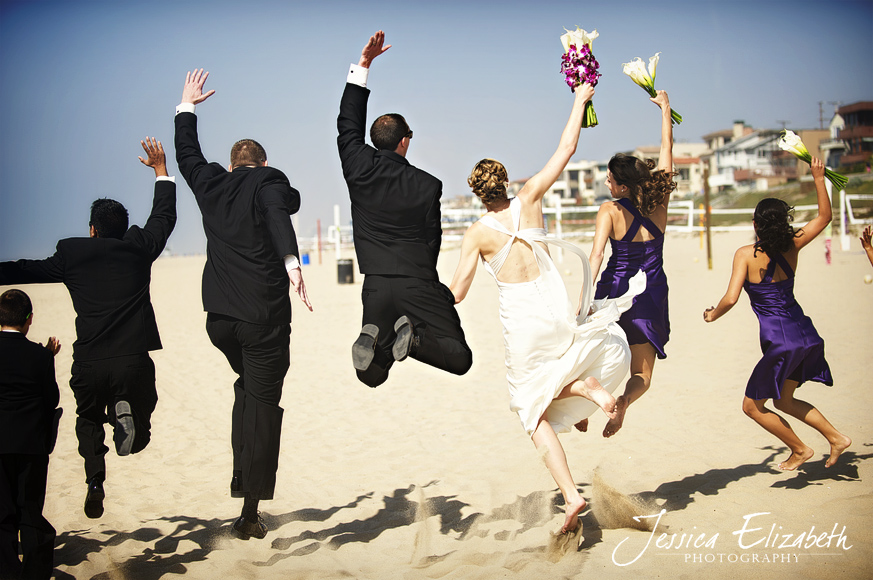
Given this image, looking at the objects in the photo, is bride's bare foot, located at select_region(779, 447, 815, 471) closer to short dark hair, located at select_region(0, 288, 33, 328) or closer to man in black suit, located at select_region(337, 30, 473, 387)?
man in black suit, located at select_region(337, 30, 473, 387)

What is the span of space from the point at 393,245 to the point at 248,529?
197 centimetres

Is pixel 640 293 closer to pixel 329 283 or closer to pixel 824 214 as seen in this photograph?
pixel 824 214

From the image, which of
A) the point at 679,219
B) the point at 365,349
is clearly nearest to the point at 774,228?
the point at 365,349

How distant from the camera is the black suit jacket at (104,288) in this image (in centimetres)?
404

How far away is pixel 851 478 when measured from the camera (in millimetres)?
4926

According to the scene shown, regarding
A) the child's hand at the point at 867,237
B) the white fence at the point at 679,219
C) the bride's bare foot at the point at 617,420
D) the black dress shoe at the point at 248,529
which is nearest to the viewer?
the bride's bare foot at the point at 617,420

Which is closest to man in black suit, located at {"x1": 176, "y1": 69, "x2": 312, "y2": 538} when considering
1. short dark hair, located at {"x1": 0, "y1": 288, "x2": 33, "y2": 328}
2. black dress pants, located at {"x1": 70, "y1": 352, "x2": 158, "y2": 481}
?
black dress pants, located at {"x1": 70, "y1": 352, "x2": 158, "y2": 481}

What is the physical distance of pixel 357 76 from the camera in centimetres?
419

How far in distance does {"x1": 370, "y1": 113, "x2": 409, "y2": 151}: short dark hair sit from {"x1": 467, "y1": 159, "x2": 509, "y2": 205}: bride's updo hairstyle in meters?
0.47

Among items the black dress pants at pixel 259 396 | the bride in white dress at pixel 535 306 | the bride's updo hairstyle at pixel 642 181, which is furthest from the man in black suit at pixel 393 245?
the bride's updo hairstyle at pixel 642 181

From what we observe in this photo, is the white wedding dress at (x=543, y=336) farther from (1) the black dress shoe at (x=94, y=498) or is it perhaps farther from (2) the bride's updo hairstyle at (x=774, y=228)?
(1) the black dress shoe at (x=94, y=498)

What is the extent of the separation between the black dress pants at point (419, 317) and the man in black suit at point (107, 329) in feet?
4.25

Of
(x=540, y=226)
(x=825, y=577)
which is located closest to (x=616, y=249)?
(x=540, y=226)

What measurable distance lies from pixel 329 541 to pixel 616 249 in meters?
2.62
